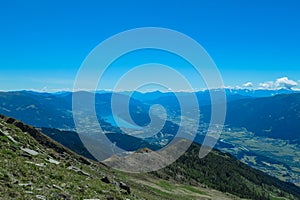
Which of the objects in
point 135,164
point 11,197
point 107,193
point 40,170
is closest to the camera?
point 11,197

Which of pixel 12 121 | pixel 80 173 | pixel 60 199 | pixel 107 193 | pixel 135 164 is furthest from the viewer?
pixel 135 164

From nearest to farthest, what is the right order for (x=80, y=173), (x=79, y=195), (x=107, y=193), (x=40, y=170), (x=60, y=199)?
(x=60, y=199), (x=79, y=195), (x=40, y=170), (x=107, y=193), (x=80, y=173)

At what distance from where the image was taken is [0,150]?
38.6m

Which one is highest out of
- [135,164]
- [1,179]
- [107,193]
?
[1,179]

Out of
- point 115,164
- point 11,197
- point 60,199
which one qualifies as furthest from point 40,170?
point 115,164

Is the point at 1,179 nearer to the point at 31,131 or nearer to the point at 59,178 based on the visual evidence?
the point at 59,178

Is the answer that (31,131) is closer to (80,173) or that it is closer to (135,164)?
(80,173)

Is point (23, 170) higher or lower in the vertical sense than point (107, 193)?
higher

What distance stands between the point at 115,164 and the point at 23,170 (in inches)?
5798

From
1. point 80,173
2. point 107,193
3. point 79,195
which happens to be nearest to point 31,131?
point 80,173

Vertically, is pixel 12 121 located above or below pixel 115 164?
above

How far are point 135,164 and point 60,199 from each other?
169 metres

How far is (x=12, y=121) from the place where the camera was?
270 ft

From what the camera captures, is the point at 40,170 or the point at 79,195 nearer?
the point at 79,195
